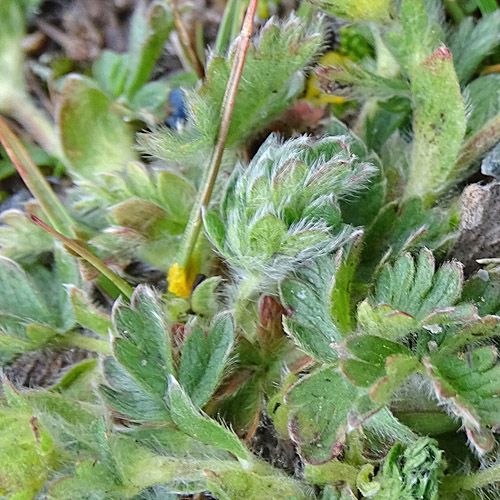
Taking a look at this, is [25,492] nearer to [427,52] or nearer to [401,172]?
[401,172]

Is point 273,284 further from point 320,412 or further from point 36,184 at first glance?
point 36,184

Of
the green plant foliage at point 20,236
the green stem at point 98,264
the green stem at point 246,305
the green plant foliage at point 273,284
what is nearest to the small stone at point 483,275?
the green plant foliage at point 273,284

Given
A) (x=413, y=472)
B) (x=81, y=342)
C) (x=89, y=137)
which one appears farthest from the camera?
(x=89, y=137)

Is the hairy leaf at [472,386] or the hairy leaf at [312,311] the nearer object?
the hairy leaf at [472,386]

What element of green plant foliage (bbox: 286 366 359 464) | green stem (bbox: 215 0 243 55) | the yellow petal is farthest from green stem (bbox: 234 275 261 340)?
green stem (bbox: 215 0 243 55)

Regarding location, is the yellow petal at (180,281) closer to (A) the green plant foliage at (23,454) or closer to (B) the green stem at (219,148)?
(B) the green stem at (219,148)

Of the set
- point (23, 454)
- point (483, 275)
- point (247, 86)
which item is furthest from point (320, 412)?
point (247, 86)
